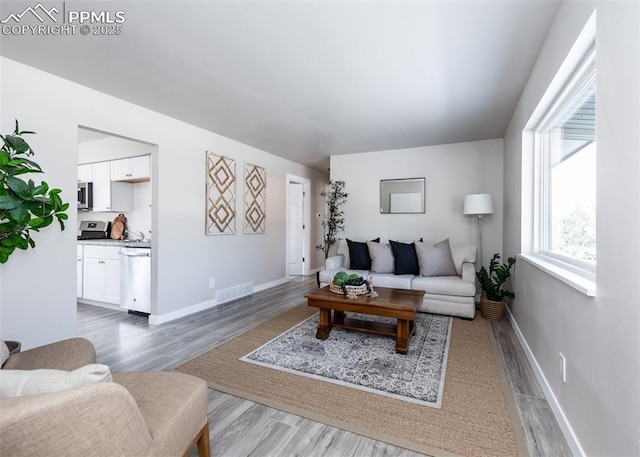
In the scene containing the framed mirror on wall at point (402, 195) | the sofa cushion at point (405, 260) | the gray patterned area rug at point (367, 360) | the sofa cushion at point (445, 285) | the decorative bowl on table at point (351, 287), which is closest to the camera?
the gray patterned area rug at point (367, 360)

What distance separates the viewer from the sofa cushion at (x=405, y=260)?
3891mm

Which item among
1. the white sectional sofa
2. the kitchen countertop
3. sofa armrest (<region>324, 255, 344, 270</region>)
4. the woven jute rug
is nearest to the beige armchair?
the woven jute rug

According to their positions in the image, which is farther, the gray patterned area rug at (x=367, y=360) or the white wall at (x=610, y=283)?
the gray patterned area rug at (x=367, y=360)

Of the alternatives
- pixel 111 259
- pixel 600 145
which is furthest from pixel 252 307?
pixel 600 145

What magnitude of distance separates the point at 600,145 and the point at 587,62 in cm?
62

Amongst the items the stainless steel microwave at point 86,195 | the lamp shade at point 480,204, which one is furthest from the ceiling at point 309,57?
the stainless steel microwave at point 86,195

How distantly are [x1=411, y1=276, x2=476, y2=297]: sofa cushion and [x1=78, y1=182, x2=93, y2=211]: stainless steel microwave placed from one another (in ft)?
15.7

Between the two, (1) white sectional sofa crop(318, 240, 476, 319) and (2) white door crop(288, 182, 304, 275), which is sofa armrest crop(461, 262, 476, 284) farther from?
(2) white door crop(288, 182, 304, 275)

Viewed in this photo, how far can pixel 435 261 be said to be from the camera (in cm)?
379

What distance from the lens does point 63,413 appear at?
689mm

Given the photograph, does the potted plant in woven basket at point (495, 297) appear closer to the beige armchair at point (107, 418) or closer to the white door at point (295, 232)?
the beige armchair at point (107, 418)

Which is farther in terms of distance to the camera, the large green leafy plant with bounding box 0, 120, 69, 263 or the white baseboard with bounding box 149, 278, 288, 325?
the white baseboard with bounding box 149, 278, 288, 325

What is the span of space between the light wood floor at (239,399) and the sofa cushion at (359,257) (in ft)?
3.11

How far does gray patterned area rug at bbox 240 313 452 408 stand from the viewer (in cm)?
202
